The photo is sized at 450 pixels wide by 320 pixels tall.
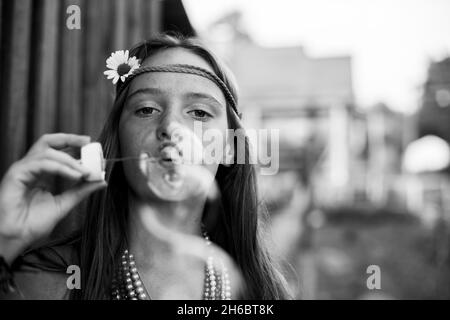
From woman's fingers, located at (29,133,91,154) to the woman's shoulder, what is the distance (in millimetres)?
211

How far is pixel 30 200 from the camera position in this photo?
89 cm

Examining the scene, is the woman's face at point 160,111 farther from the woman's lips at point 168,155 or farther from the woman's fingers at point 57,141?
the woman's fingers at point 57,141

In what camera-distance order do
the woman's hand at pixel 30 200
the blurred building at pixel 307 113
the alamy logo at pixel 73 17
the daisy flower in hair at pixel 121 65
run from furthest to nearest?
the blurred building at pixel 307 113, the alamy logo at pixel 73 17, the daisy flower in hair at pixel 121 65, the woman's hand at pixel 30 200

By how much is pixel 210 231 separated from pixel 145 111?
0.35 m

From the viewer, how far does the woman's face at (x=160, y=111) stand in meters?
1.01

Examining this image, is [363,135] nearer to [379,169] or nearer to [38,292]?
[379,169]

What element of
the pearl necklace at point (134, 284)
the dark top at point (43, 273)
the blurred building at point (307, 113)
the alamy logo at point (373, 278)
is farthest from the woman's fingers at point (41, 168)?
the blurred building at point (307, 113)

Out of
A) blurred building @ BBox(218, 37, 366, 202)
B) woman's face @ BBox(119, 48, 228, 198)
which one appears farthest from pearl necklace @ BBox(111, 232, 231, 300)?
blurred building @ BBox(218, 37, 366, 202)

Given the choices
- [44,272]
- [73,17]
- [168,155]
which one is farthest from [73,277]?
[73,17]

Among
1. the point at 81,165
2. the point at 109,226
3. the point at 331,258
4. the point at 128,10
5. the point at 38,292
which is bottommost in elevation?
the point at 331,258

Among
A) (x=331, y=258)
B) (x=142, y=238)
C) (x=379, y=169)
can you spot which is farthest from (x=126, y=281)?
(x=379, y=169)

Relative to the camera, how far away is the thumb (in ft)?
3.02

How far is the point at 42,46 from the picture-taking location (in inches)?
54.7
